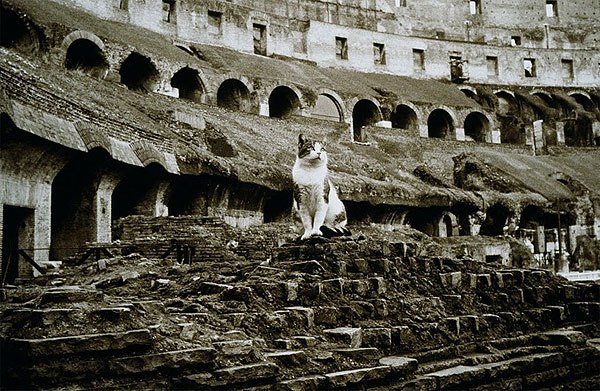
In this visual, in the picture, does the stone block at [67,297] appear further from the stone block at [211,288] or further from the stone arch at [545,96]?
the stone arch at [545,96]

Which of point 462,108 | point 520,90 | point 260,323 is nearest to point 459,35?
point 520,90

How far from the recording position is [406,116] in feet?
135

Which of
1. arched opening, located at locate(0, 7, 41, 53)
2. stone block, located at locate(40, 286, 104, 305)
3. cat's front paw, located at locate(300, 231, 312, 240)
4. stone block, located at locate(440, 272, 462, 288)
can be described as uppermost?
arched opening, located at locate(0, 7, 41, 53)

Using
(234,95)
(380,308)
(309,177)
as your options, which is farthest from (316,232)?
(234,95)

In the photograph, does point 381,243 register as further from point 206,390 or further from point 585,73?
point 585,73

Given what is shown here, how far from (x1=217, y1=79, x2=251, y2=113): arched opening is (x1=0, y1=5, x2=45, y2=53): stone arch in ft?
32.4

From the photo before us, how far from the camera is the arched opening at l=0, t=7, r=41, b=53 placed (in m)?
24.8

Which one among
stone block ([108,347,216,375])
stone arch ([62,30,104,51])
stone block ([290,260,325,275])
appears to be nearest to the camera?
stone block ([108,347,216,375])

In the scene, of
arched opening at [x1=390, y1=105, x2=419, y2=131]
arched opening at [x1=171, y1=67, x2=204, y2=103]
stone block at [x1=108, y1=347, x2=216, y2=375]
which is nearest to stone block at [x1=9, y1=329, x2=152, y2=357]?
stone block at [x1=108, y1=347, x2=216, y2=375]

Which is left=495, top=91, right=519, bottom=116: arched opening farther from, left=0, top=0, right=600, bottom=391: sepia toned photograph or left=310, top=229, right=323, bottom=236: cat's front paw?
left=310, top=229, right=323, bottom=236: cat's front paw

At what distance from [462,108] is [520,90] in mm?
9610

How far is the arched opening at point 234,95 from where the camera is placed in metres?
33.3

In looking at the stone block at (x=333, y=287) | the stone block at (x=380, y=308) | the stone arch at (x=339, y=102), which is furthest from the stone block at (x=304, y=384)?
the stone arch at (x=339, y=102)

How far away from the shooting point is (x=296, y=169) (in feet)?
31.6
